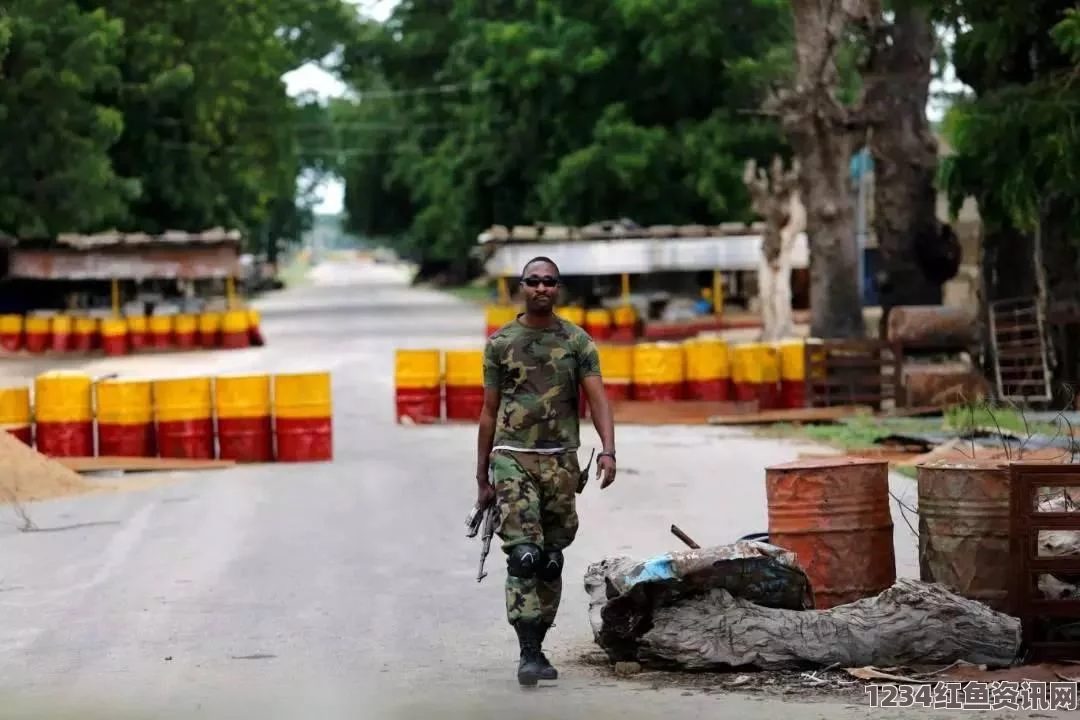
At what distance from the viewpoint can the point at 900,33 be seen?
30.5 metres

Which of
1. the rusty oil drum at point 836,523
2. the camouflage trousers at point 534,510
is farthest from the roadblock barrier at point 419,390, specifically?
the camouflage trousers at point 534,510

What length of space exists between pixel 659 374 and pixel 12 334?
2442 centimetres

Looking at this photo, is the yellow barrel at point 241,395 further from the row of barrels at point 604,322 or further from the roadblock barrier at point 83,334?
the roadblock barrier at point 83,334

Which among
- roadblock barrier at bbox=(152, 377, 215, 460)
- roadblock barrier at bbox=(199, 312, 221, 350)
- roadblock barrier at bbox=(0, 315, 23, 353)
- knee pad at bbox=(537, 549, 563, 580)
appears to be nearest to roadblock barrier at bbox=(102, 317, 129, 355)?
roadblock barrier at bbox=(199, 312, 221, 350)

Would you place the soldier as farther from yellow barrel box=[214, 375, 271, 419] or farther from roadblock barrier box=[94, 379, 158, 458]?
roadblock barrier box=[94, 379, 158, 458]

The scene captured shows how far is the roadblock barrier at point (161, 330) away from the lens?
4291 centimetres

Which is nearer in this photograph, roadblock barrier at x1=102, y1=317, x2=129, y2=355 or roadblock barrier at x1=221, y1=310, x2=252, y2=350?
roadblock barrier at x1=102, y1=317, x2=129, y2=355

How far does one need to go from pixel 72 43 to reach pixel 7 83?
161cm

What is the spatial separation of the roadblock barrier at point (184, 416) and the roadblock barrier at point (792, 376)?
764 centimetres

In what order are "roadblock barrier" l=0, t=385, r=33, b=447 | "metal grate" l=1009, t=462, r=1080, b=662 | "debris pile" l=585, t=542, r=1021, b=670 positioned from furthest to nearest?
1. "roadblock barrier" l=0, t=385, r=33, b=447
2. "debris pile" l=585, t=542, r=1021, b=670
3. "metal grate" l=1009, t=462, r=1080, b=662

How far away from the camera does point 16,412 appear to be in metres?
17.4

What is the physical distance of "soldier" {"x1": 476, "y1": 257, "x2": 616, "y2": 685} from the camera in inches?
308

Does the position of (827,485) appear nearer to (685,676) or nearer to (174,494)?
(685,676)

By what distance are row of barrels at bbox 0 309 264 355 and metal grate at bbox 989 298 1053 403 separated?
23546 mm
